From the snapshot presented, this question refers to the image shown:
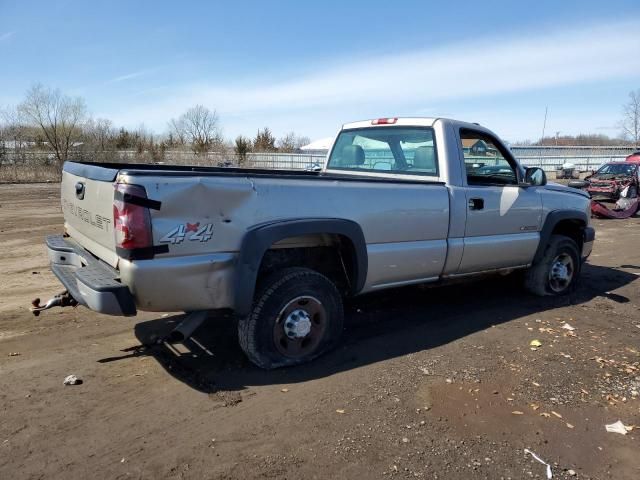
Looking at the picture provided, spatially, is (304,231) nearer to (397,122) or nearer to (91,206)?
(91,206)

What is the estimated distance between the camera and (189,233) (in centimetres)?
331

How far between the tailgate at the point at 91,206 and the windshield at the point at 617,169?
20.7m

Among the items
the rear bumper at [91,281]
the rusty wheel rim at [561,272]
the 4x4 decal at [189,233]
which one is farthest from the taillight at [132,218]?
the rusty wheel rim at [561,272]

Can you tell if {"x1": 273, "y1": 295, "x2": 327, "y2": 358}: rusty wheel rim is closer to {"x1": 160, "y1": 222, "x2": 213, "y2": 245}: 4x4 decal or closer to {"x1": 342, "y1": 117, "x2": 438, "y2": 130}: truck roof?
{"x1": 160, "y1": 222, "x2": 213, "y2": 245}: 4x4 decal

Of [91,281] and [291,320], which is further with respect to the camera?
[291,320]

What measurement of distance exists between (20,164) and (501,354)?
92.6ft

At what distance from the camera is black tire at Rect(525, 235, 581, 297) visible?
6.05 metres

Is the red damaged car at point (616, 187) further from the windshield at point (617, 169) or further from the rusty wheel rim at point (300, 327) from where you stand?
the rusty wheel rim at point (300, 327)

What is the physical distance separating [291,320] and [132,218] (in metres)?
1.46

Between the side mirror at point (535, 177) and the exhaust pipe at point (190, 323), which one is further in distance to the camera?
the side mirror at point (535, 177)

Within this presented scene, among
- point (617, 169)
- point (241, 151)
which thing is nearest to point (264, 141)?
point (241, 151)

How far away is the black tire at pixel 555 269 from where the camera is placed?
6051 millimetres

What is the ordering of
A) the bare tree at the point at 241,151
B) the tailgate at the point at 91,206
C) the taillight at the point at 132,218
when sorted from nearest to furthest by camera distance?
the taillight at the point at 132,218 < the tailgate at the point at 91,206 < the bare tree at the point at 241,151

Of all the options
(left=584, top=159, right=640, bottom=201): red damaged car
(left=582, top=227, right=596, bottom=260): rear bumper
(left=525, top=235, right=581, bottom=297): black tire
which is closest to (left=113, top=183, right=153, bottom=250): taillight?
(left=525, top=235, right=581, bottom=297): black tire
